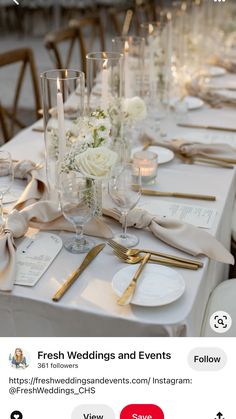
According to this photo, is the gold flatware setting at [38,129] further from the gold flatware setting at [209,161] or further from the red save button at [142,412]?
the red save button at [142,412]

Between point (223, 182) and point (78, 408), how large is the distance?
2.82ft

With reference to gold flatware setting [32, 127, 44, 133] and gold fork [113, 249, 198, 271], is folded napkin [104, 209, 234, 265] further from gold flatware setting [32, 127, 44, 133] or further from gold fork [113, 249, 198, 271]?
gold flatware setting [32, 127, 44, 133]

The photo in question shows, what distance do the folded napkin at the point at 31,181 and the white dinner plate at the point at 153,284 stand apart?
36 cm

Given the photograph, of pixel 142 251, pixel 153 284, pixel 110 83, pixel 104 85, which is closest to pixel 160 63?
pixel 110 83

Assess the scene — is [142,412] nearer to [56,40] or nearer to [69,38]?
[56,40]

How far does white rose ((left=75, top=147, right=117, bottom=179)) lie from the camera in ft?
3.52

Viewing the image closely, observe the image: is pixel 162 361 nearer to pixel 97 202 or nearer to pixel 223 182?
pixel 97 202

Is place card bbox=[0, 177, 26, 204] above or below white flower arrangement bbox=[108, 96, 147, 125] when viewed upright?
below

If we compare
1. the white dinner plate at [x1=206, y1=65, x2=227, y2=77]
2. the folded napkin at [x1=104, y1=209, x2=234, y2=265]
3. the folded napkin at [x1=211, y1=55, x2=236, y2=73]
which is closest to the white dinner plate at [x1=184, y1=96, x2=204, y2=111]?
the white dinner plate at [x1=206, y1=65, x2=227, y2=77]

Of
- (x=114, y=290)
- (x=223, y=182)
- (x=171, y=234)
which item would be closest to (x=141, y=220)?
(x=171, y=234)

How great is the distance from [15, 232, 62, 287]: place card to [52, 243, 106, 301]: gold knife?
0.21 ft

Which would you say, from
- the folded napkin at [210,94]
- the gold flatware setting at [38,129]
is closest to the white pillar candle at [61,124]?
the gold flatware setting at [38,129]

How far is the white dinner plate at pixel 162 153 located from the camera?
166 cm

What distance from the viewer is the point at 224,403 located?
874 millimetres
